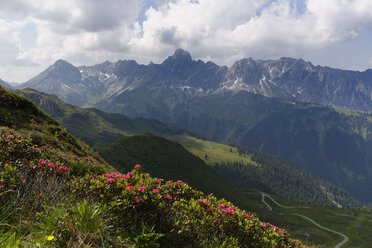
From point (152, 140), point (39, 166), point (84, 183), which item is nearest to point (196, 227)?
point (84, 183)

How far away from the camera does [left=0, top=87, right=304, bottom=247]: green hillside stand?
5789mm

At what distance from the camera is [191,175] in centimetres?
13688

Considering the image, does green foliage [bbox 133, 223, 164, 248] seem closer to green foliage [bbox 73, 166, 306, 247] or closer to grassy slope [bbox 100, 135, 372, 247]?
green foliage [bbox 73, 166, 306, 247]

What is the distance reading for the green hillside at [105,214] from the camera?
5.79m

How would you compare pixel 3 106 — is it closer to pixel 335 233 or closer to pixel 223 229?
pixel 223 229

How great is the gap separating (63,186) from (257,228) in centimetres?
868

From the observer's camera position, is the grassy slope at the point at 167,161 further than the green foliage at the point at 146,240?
Yes

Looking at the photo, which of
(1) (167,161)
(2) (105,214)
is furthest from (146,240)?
(1) (167,161)

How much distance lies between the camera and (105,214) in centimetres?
700

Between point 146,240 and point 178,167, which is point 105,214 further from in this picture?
point 178,167

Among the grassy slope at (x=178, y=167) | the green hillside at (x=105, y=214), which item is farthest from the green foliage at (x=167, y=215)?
the grassy slope at (x=178, y=167)

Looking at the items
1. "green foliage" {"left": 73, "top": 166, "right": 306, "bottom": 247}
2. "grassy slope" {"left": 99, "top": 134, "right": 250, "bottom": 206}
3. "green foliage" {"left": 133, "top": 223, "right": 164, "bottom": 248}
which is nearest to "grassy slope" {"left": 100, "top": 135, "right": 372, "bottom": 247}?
"grassy slope" {"left": 99, "top": 134, "right": 250, "bottom": 206}

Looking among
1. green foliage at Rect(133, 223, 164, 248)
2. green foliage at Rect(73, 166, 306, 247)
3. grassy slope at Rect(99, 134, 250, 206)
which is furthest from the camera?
grassy slope at Rect(99, 134, 250, 206)

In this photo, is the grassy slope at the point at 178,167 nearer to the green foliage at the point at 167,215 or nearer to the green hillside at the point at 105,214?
the green hillside at the point at 105,214
